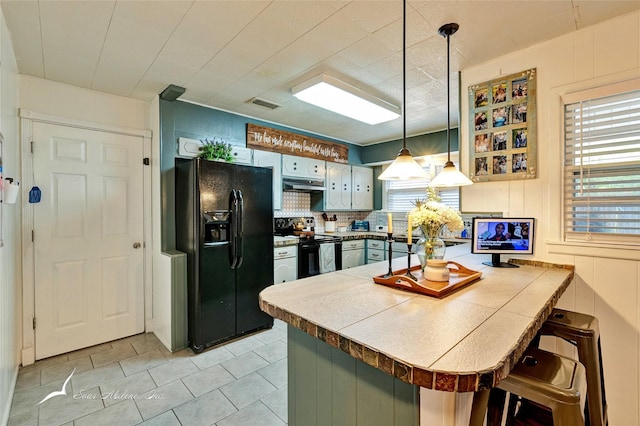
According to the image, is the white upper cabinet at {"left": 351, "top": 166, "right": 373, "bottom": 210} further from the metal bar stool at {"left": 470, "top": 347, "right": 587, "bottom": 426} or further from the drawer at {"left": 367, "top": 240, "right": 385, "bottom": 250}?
the metal bar stool at {"left": 470, "top": 347, "right": 587, "bottom": 426}

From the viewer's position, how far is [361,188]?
520 centimetres

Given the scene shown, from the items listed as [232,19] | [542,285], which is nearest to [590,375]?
[542,285]

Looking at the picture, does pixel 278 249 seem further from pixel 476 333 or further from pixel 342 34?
pixel 476 333

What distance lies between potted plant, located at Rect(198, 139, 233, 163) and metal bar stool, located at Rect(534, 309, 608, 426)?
2951mm

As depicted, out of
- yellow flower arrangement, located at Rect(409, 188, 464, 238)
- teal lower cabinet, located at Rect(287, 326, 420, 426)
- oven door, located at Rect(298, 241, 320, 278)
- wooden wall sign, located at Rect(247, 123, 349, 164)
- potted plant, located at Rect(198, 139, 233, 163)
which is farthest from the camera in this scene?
oven door, located at Rect(298, 241, 320, 278)

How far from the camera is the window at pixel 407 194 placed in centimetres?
464

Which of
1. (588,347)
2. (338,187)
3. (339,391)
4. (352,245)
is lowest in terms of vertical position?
(339,391)

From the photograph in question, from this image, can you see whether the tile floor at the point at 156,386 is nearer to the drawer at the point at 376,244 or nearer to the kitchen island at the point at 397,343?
the kitchen island at the point at 397,343

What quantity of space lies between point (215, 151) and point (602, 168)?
3.10 meters

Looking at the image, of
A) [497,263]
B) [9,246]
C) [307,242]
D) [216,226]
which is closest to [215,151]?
[216,226]

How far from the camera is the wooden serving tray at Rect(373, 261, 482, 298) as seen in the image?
1.38m

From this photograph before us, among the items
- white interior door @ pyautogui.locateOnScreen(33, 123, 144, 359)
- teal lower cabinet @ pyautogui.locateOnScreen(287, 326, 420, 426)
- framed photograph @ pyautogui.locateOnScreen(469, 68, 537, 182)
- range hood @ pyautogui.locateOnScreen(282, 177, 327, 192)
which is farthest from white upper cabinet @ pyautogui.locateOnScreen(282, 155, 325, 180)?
teal lower cabinet @ pyautogui.locateOnScreen(287, 326, 420, 426)

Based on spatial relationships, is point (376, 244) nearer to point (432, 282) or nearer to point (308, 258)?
point (308, 258)

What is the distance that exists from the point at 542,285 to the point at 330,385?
1187 mm
